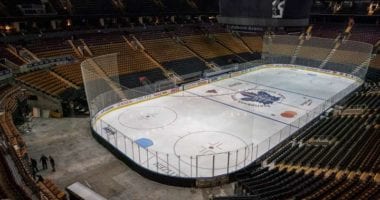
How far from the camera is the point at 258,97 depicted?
25672mm

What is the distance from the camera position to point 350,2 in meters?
43.4

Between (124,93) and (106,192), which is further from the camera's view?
(124,93)

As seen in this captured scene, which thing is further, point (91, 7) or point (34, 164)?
A: point (91, 7)

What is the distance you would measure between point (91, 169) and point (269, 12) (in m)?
11.2

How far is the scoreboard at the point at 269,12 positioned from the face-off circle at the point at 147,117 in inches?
392

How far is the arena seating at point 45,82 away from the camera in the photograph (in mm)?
22266

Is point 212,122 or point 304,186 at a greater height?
point 304,186

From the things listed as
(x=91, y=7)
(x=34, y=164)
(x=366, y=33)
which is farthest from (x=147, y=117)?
(x=366, y=33)

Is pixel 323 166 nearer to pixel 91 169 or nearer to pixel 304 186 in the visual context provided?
pixel 304 186

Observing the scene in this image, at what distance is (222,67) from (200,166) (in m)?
21.5

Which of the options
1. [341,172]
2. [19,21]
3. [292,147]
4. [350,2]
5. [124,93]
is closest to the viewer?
[341,172]

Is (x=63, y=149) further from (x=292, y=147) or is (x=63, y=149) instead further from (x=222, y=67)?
(x=222, y=67)

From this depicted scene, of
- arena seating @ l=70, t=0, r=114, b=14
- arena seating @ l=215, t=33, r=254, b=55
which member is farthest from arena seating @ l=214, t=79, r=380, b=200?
arena seating @ l=70, t=0, r=114, b=14

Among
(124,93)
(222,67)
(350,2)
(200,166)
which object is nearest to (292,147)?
(200,166)
